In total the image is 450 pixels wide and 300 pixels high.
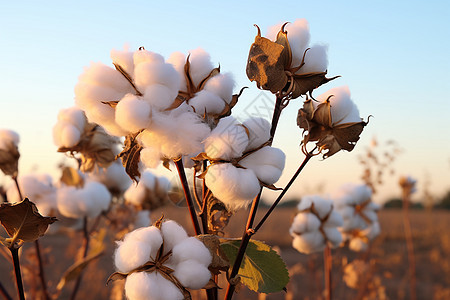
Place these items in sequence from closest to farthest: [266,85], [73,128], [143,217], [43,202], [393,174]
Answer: [266,85] < [73,128] < [43,202] < [143,217] < [393,174]

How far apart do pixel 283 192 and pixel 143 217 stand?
122 centimetres

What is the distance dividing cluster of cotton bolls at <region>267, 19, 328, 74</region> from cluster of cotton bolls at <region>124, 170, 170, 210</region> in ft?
3.77

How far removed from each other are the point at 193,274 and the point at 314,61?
0.40m

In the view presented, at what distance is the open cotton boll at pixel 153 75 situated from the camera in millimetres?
654

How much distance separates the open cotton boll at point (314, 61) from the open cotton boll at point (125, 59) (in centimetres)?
28

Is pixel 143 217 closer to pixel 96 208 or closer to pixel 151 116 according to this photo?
pixel 96 208

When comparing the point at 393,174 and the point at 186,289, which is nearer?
the point at 186,289

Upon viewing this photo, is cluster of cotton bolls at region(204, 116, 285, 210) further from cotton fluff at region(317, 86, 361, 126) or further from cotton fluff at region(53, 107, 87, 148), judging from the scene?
cotton fluff at region(53, 107, 87, 148)

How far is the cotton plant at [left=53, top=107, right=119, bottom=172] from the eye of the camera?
4.32 ft

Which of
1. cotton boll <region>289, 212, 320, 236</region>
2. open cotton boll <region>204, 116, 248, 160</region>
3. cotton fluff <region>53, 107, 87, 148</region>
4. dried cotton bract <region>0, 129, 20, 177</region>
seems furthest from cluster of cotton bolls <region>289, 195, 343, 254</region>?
open cotton boll <region>204, 116, 248, 160</region>

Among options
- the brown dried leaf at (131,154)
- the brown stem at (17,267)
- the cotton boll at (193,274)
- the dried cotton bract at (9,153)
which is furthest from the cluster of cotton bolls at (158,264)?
the dried cotton bract at (9,153)

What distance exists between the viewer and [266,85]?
30.1 inches

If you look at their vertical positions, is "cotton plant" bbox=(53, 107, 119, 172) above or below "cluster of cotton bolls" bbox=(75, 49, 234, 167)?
below

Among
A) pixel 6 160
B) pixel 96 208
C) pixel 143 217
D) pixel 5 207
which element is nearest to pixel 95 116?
pixel 5 207
